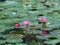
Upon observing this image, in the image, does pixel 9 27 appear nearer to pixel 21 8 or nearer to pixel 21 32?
pixel 21 32

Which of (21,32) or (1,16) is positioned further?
(1,16)

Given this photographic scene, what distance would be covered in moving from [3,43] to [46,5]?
4.89 ft

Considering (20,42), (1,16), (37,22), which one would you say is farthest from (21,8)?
(20,42)

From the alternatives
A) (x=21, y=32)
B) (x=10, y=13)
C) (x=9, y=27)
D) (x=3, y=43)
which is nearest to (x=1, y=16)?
(x=10, y=13)

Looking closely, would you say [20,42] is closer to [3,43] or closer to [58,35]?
[3,43]

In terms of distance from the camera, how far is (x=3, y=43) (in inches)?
79.3

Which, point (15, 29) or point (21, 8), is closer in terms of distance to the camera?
point (15, 29)

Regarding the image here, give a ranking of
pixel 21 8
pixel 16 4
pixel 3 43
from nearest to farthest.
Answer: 1. pixel 3 43
2. pixel 21 8
3. pixel 16 4

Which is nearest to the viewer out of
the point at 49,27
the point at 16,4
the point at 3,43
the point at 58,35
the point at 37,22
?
the point at 3,43

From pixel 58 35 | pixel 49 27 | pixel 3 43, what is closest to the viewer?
pixel 3 43

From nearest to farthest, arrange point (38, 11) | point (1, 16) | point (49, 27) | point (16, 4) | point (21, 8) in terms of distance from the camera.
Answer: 1. point (49, 27)
2. point (1, 16)
3. point (38, 11)
4. point (21, 8)
5. point (16, 4)

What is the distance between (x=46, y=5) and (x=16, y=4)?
0.41m

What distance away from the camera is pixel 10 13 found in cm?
290

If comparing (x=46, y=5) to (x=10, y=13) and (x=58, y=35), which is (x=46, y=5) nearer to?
(x=10, y=13)
